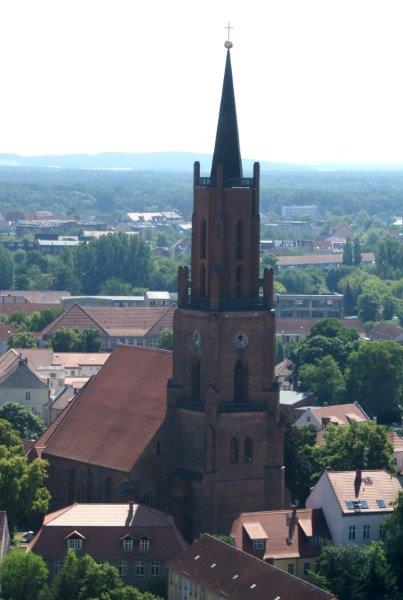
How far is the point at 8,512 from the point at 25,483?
1.71 meters

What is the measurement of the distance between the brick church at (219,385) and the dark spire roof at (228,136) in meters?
0.05

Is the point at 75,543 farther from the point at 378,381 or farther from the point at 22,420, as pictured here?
the point at 378,381

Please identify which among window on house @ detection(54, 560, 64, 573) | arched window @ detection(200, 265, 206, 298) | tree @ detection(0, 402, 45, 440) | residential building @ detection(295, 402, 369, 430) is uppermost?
arched window @ detection(200, 265, 206, 298)

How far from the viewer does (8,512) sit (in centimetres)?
10262

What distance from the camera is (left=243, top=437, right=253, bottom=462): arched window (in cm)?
10062

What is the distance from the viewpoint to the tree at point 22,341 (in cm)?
18062

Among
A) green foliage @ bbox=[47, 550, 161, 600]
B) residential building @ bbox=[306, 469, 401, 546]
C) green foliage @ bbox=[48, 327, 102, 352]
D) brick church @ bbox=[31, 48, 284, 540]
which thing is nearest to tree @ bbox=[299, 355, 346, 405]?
green foliage @ bbox=[48, 327, 102, 352]

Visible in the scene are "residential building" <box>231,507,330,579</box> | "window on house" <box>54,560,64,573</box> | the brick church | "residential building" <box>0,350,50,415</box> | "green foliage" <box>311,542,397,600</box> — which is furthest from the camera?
"residential building" <box>0,350,50,415</box>

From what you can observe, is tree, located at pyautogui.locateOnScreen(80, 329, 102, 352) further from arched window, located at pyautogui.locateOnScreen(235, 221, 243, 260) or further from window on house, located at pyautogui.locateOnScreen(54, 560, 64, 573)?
window on house, located at pyautogui.locateOnScreen(54, 560, 64, 573)

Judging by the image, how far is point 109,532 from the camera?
96.2 m

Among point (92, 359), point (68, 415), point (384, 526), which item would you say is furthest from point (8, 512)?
point (92, 359)

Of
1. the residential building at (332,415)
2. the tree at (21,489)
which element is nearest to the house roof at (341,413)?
the residential building at (332,415)

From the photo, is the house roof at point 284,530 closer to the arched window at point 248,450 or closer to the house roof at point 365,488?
the house roof at point 365,488

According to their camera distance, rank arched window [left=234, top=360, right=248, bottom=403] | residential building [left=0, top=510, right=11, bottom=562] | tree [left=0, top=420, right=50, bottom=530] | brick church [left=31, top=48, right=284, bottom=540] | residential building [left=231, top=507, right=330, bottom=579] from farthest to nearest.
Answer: tree [left=0, top=420, right=50, bottom=530]
arched window [left=234, top=360, right=248, bottom=403]
brick church [left=31, top=48, right=284, bottom=540]
residential building [left=0, top=510, right=11, bottom=562]
residential building [left=231, top=507, right=330, bottom=579]
